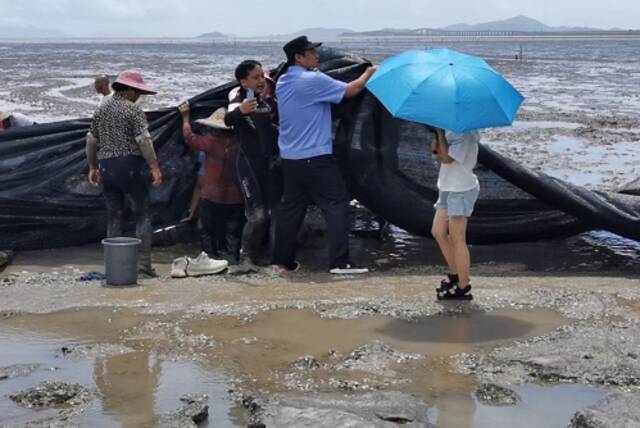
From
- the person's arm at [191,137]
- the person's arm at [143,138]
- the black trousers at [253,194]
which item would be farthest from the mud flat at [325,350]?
the person's arm at [191,137]

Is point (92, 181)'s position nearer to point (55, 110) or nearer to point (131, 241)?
point (131, 241)

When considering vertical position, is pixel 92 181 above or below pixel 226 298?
above

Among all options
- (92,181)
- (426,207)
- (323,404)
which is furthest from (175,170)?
(323,404)

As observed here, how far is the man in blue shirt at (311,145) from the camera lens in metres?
7.44

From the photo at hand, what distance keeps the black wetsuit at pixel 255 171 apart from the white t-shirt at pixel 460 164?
1.97 meters

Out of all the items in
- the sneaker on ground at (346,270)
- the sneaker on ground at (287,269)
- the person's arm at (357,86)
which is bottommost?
the sneaker on ground at (287,269)

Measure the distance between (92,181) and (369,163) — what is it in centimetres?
230

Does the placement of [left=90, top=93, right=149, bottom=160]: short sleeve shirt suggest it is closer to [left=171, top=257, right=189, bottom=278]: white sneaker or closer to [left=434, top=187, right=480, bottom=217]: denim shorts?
[left=171, top=257, right=189, bottom=278]: white sneaker

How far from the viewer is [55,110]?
22.8 meters

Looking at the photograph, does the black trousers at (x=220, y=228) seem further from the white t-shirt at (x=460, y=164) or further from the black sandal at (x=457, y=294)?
the white t-shirt at (x=460, y=164)

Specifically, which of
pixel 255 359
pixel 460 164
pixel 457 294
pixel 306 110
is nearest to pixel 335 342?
pixel 255 359

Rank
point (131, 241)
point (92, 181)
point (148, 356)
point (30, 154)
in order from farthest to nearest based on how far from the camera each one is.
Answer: point (30, 154) < point (92, 181) < point (131, 241) < point (148, 356)

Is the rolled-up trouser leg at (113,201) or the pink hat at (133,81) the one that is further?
the rolled-up trouser leg at (113,201)

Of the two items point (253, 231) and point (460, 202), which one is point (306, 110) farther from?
point (460, 202)
